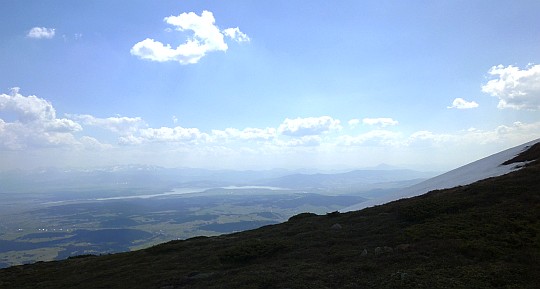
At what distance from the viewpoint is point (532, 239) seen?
562 inches

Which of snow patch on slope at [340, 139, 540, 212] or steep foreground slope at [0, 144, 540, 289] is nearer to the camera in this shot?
steep foreground slope at [0, 144, 540, 289]

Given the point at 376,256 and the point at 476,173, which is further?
the point at 476,173

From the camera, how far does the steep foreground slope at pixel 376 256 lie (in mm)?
12320

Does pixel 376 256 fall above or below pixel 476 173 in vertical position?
below

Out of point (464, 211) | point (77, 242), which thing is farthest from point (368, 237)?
point (77, 242)

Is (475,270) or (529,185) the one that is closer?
(475,270)

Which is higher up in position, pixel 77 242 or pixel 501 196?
pixel 501 196

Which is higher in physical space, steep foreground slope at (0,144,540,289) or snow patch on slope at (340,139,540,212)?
snow patch on slope at (340,139,540,212)

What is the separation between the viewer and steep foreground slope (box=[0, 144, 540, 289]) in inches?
485

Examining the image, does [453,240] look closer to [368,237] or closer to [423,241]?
[423,241]

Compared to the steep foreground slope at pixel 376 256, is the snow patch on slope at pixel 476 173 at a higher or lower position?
higher

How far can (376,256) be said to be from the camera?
49.3 feet

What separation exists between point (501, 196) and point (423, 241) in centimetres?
853

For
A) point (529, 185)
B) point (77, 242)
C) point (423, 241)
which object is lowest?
point (77, 242)
